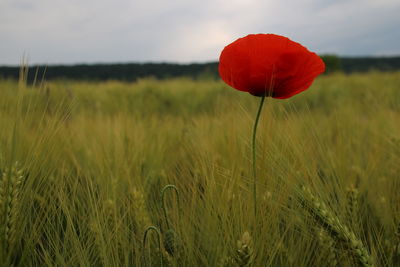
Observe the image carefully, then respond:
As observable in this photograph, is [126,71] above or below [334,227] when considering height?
above

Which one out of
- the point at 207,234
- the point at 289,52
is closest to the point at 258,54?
the point at 289,52

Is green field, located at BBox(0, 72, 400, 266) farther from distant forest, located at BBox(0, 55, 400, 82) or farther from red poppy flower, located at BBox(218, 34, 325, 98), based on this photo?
distant forest, located at BBox(0, 55, 400, 82)

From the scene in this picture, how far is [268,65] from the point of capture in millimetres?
419

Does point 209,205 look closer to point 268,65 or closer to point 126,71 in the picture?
point 268,65

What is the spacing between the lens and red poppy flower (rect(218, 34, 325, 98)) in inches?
16.2

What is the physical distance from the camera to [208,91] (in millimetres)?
2857

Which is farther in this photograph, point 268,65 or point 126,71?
point 126,71

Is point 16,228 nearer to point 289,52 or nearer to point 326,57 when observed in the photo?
point 289,52

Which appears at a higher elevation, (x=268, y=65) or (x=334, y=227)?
(x=268, y=65)

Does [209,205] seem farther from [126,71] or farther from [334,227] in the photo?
[126,71]

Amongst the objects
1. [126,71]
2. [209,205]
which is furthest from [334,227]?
[126,71]

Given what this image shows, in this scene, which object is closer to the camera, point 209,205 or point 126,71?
point 209,205

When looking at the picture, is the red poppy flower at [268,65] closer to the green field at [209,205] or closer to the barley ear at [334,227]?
the green field at [209,205]

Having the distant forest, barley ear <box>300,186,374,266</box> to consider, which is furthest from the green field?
the distant forest
